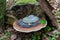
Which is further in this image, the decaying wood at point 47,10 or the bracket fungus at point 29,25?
the decaying wood at point 47,10

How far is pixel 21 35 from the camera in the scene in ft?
14.2

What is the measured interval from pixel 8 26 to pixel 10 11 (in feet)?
1.46

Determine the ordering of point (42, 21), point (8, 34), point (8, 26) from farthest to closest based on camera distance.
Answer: point (8, 26) < point (8, 34) < point (42, 21)

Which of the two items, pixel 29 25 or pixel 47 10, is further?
pixel 47 10

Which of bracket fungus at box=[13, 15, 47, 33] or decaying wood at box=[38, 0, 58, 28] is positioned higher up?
decaying wood at box=[38, 0, 58, 28]

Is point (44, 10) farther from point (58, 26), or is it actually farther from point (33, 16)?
point (58, 26)

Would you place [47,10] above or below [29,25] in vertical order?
above

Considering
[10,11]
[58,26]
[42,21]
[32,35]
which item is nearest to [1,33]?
[10,11]

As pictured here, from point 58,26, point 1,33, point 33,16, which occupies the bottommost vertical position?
point 1,33

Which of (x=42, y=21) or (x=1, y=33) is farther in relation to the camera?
(x=1, y=33)

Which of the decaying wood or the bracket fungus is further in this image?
the decaying wood

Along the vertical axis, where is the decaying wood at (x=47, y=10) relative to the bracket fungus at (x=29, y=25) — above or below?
above

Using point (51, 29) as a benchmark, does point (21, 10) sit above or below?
above

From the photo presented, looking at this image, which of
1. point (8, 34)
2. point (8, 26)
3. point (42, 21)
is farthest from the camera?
point (8, 26)
